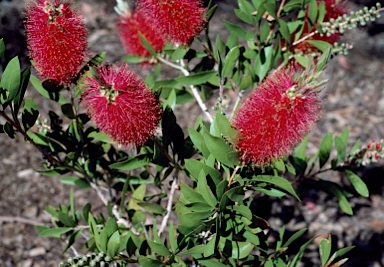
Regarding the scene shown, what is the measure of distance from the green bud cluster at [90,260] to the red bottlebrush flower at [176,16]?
55 cm

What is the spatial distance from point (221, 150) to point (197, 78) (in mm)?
408

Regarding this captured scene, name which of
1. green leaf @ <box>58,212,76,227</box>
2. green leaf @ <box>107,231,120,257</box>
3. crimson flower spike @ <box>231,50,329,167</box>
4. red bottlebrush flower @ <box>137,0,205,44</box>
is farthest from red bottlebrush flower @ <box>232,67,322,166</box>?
green leaf @ <box>58,212,76,227</box>

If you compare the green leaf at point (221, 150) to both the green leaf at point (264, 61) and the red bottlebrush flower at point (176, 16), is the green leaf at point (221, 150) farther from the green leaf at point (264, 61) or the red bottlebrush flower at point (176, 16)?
the green leaf at point (264, 61)

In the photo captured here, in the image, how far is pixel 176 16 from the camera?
4.05 feet

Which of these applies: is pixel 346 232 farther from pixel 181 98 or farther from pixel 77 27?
pixel 77 27

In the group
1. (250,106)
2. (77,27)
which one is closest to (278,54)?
(250,106)

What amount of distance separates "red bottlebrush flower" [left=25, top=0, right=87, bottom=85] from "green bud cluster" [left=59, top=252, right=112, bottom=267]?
0.40m

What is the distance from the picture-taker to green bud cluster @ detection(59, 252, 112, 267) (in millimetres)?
1102

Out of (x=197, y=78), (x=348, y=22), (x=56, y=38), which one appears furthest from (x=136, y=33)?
(x=348, y=22)

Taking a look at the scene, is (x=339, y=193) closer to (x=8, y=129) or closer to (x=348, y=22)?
(x=348, y=22)

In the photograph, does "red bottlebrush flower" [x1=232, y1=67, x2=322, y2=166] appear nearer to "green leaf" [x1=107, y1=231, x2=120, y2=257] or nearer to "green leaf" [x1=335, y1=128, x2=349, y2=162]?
"green leaf" [x1=107, y1=231, x2=120, y2=257]

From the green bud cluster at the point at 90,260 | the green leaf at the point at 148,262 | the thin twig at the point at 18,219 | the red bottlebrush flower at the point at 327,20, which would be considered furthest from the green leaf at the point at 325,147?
the thin twig at the point at 18,219

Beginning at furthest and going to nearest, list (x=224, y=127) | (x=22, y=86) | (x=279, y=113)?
(x=22, y=86)
(x=224, y=127)
(x=279, y=113)

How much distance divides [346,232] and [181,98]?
1.02 metres
